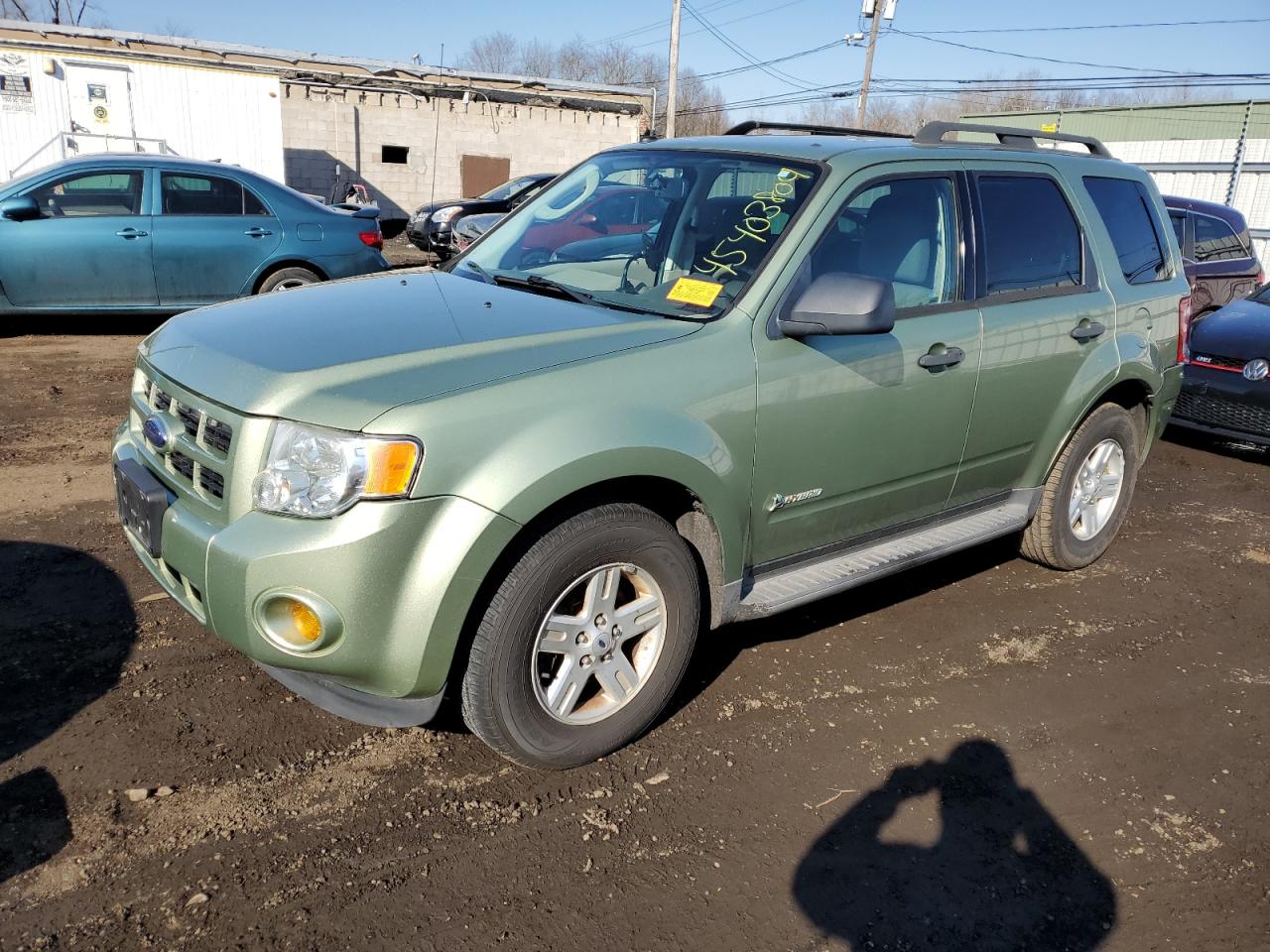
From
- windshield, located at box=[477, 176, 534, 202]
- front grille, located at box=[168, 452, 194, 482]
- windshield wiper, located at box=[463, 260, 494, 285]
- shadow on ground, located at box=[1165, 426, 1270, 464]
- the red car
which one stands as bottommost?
shadow on ground, located at box=[1165, 426, 1270, 464]

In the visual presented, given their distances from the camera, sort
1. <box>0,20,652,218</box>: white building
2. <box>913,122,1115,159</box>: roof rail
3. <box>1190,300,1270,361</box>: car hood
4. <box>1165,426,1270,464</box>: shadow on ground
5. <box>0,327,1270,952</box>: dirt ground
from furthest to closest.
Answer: <box>0,20,652,218</box>: white building → <box>1165,426,1270,464</box>: shadow on ground → <box>1190,300,1270,361</box>: car hood → <box>913,122,1115,159</box>: roof rail → <box>0,327,1270,952</box>: dirt ground

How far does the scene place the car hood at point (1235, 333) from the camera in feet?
23.8

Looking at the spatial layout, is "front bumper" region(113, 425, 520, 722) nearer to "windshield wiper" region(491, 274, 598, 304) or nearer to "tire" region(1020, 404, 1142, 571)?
"windshield wiper" region(491, 274, 598, 304)

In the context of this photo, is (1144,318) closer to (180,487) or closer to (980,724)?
(980,724)

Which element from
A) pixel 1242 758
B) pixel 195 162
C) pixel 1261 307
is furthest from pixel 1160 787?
pixel 195 162

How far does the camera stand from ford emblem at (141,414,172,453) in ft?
9.85

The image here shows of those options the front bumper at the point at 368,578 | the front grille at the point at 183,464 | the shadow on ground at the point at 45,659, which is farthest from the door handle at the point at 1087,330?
the shadow on ground at the point at 45,659

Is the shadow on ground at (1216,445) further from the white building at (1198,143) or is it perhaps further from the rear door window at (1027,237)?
the white building at (1198,143)

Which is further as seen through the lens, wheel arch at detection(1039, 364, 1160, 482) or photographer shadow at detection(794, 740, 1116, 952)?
wheel arch at detection(1039, 364, 1160, 482)

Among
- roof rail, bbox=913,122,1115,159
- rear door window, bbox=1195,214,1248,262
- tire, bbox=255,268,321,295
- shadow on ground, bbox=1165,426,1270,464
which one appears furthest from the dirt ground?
rear door window, bbox=1195,214,1248,262

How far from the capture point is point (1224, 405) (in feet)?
24.0

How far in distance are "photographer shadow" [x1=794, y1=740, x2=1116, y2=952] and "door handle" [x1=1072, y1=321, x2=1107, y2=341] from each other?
215 cm

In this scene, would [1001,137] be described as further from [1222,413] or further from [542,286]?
[1222,413]

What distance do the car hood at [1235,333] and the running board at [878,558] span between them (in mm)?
3846
